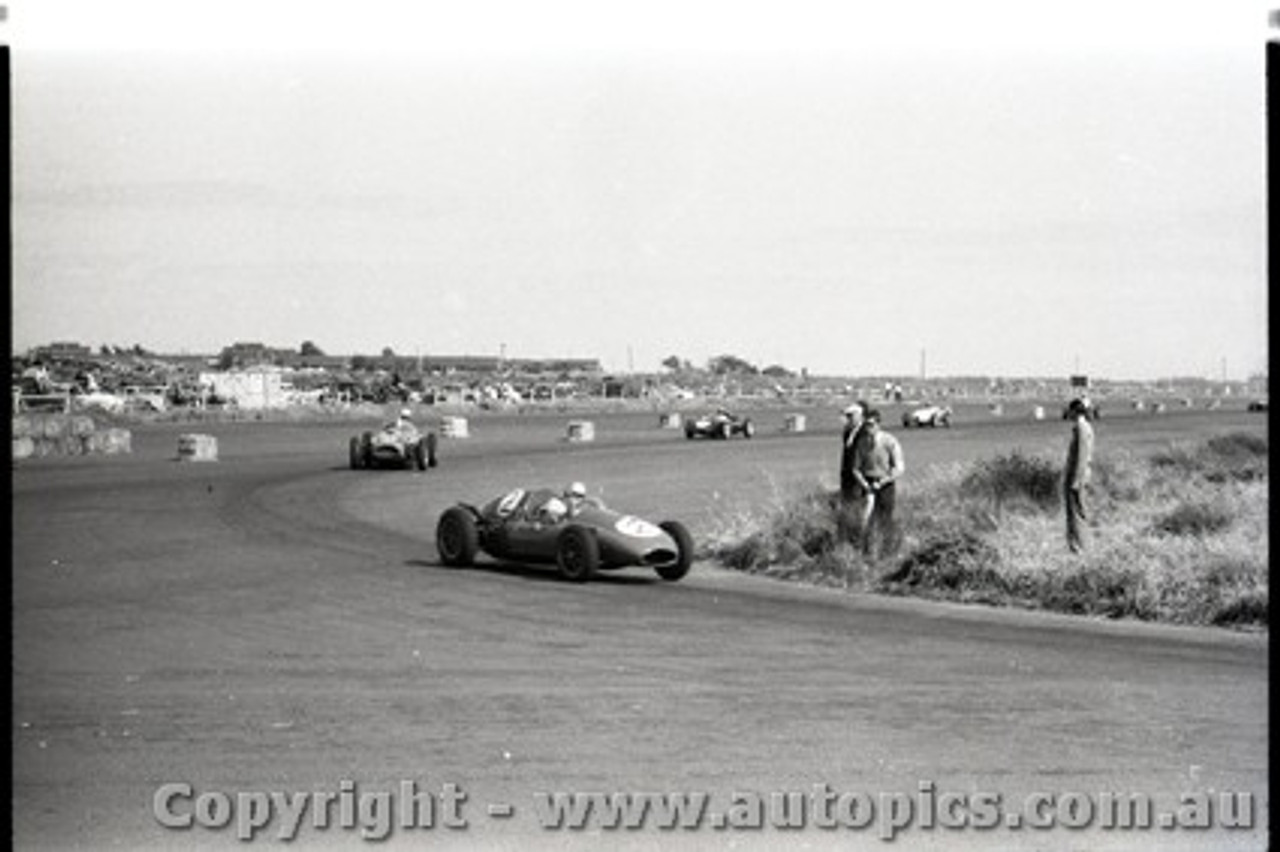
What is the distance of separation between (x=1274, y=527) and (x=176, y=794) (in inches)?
220

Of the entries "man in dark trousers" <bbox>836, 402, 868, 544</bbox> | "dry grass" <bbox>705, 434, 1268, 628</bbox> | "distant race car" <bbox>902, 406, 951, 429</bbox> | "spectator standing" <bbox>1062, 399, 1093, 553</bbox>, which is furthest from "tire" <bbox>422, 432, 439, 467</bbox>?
"distant race car" <bbox>902, 406, 951, 429</bbox>

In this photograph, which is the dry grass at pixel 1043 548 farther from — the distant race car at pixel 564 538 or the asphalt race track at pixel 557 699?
the distant race car at pixel 564 538

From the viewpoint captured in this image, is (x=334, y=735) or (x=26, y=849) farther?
(x=334, y=735)

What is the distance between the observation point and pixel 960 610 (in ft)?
57.4

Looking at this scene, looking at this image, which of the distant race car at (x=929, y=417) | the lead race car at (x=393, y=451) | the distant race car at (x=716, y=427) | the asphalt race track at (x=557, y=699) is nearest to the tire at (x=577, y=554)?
the asphalt race track at (x=557, y=699)

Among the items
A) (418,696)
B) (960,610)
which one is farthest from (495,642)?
(960,610)

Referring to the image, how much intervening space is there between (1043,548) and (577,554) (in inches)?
200

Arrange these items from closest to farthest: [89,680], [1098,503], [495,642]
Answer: [89,680] → [495,642] → [1098,503]

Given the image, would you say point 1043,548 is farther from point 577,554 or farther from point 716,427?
point 716,427

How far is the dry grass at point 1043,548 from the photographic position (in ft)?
55.2

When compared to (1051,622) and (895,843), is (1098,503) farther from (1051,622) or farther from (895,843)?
(895,843)

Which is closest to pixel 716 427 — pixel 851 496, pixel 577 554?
pixel 851 496

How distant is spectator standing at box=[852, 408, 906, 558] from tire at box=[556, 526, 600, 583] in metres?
3.40

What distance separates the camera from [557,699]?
39.3ft
